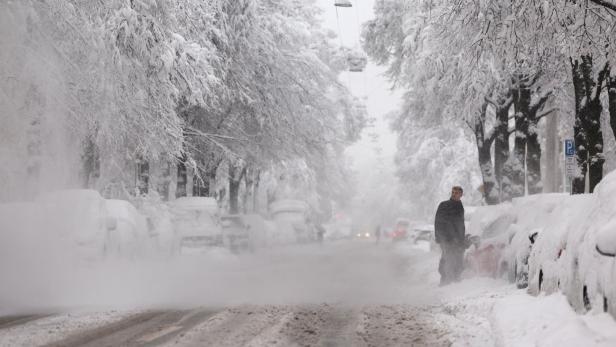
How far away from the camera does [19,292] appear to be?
1238 centimetres

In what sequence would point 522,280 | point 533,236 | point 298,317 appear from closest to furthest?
point 298,317 < point 522,280 < point 533,236

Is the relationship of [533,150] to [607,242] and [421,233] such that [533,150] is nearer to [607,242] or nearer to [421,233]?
[607,242]

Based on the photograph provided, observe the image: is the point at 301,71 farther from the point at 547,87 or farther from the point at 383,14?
the point at 547,87

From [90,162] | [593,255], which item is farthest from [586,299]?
[90,162]

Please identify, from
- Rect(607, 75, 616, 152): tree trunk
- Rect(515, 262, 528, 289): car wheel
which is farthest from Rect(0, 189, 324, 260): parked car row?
Rect(607, 75, 616, 152): tree trunk

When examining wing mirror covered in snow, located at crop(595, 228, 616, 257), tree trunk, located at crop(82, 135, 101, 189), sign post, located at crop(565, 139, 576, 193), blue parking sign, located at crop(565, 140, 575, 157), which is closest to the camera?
wing mirror covered in snow, located at crop(595, 228, 616, 257)

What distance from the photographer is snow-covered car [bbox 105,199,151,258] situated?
15109mm

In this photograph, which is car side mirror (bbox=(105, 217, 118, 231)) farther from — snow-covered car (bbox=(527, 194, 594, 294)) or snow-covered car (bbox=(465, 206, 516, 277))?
snow-covered car (bbox=(527, 194, 594, 294))

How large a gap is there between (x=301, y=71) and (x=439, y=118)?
6.70 m

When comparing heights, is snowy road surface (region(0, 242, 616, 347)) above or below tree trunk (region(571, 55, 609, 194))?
below

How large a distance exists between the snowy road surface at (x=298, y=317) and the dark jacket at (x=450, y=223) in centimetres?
93

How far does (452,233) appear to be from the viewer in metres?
13.9

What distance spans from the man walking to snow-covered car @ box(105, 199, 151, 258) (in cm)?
607

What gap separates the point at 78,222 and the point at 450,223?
6697 millimetres
